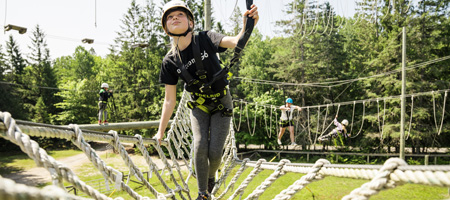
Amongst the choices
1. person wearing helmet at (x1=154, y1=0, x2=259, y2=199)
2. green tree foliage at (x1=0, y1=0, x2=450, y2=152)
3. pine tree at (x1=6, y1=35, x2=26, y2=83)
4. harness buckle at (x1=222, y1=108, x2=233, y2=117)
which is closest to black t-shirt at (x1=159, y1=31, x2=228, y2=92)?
person wearing helmet at (x1=154, y1=0, x2=259, y2=199)

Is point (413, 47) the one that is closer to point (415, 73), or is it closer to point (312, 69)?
point (415, 73)

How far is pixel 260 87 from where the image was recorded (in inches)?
703

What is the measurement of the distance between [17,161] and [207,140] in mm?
21436

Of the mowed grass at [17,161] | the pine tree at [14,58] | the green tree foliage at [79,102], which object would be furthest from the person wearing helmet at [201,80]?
the pine tree at [14,58]

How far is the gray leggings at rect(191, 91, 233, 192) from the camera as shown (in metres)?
1.81

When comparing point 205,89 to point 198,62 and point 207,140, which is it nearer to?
point 198,62

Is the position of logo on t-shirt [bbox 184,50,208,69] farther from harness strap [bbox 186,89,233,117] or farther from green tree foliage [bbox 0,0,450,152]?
green tree foliage [bbox 0,0,450,152]

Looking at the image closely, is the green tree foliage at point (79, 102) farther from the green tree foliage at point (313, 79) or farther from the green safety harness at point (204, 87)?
the green safety harness at point (204, 87)

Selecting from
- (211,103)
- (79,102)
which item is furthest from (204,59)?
(79,102)

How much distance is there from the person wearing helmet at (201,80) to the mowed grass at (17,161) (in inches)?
725

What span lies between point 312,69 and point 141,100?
453 inches

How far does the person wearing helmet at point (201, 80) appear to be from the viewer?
5.94ft

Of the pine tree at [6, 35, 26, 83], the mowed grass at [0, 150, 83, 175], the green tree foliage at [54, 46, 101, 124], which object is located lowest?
the mowed grass at [0, 150, 83, 175]

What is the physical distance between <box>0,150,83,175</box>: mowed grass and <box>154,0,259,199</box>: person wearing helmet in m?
18.4
